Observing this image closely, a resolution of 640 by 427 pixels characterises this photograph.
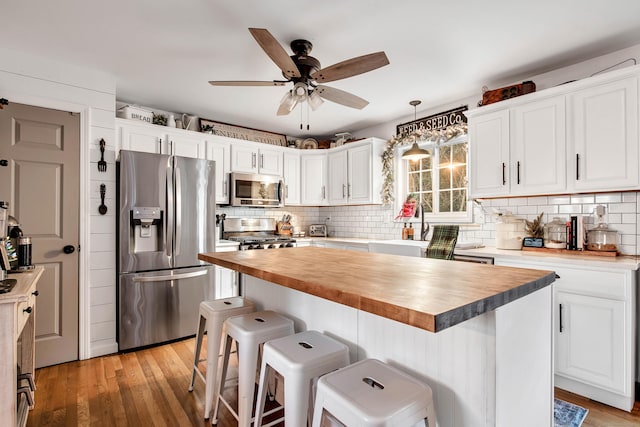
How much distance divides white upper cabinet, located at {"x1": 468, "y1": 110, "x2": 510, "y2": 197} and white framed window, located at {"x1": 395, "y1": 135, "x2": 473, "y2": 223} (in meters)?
0.42

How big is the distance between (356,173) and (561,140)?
2293mm

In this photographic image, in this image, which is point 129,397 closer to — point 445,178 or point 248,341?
point 248,341

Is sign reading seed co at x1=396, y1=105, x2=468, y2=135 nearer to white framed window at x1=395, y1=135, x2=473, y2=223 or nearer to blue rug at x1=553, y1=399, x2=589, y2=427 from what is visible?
white framed window at x1=395, y1=135, x2=473, y2=223

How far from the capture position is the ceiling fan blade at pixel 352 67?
1916 millimetres

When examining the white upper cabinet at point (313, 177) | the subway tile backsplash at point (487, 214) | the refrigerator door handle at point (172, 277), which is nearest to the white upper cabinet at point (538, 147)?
the subway tile backsplash at point (487, 214)

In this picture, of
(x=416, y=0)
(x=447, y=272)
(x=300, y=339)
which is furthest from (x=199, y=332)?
(x=416, y=0)

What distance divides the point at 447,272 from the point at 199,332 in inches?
65.6

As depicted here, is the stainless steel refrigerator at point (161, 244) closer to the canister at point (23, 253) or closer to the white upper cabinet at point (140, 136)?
the white upper cabinet at point (140, 136)

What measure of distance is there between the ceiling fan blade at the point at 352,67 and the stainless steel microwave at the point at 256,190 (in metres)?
2.16

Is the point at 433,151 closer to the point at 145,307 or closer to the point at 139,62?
the point at 139,62

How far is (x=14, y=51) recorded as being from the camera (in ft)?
8.42

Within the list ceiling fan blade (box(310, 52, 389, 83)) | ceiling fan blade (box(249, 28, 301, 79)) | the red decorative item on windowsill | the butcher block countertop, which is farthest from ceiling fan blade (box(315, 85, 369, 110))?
the red decorative item on windowsill

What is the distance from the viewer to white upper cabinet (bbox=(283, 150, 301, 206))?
15.3 ft

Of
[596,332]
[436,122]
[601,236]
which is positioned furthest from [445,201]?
[596,332]
